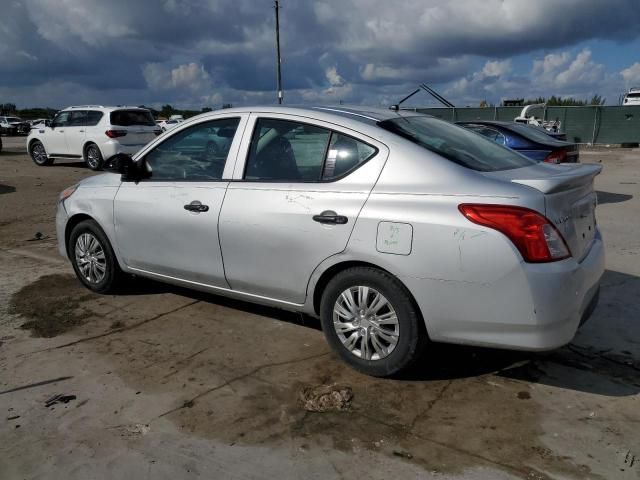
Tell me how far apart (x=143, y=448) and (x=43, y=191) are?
431 inches

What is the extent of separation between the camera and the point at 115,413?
3270mm

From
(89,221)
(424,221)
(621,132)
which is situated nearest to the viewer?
(424,221)

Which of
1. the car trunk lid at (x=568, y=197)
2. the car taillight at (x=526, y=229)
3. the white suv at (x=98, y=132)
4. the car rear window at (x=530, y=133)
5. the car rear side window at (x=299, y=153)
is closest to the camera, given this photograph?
the car taillight at (x=526, y=229)

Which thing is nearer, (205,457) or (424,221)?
(205,457)

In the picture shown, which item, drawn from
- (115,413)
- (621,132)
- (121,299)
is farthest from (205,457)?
(621,132)

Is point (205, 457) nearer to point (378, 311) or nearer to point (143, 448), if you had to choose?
point (143, 448)

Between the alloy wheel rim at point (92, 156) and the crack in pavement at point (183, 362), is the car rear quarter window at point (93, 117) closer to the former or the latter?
the alloy wheel rim at point (92, 156)

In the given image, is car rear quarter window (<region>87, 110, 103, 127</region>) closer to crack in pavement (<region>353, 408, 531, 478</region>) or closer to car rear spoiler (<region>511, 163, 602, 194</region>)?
car rear spoiler (<region>511, 163, 602, 194</region>)

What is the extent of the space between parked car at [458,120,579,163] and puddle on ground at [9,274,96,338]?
6.20m

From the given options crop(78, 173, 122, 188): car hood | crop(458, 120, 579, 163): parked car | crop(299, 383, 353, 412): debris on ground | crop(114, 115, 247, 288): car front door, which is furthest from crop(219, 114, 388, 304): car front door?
crop(458, 120, 579, 163): parked car

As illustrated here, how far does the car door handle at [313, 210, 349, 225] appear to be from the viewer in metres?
3.51

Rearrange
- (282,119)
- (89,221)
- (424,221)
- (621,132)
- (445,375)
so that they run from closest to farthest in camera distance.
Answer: (424,221), (445,375), (282,119), (89,221), (621,132)

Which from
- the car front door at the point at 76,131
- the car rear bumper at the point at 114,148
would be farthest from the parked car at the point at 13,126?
the car rear bumper at the point at 114,148

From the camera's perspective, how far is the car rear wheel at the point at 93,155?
16.1 m
